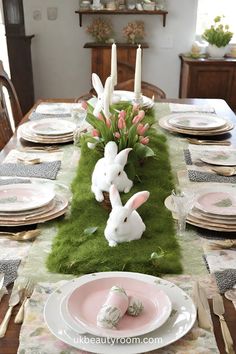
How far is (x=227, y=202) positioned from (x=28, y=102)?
3.30 m

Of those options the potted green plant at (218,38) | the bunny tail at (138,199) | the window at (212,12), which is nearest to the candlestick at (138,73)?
the bunny tail at (138,199)

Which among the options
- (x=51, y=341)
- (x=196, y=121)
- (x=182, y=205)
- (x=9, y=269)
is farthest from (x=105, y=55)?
(x=51, y=341)

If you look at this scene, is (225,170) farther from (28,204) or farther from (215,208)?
(28,204)

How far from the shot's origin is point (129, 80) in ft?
8.97

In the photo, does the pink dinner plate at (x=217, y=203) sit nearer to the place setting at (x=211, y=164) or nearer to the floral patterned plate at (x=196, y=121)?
the place setting at (x=211, y=164)

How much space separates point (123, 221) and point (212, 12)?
369cm

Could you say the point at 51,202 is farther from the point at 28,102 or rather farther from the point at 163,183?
the point at 28,102

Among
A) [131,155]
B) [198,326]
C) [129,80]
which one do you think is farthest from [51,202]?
[129,80]

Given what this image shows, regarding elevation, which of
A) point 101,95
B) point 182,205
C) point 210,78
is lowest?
point 210,78

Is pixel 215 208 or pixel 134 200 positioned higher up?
pixel 134 200

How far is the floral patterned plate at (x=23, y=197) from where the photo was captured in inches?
46.8

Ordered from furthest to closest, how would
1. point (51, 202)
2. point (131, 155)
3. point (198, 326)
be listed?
point (131, 155), point (51, 202), point (198, 326)

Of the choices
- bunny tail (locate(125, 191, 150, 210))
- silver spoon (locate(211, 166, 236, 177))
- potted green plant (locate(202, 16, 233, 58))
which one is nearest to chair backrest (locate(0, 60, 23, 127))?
silver spoon (locate(211, 166, 236, 177))

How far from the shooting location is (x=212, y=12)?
414 centimetres
